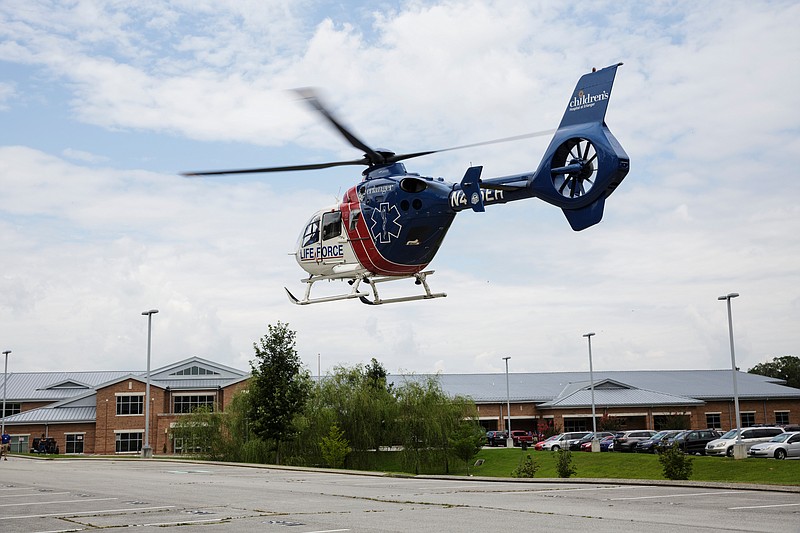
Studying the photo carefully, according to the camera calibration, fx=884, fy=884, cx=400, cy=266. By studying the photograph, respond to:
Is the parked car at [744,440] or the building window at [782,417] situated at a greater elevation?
the building window at [782,417]

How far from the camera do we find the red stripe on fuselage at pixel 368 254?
23.1 m

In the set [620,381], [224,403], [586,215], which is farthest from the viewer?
[620,381]

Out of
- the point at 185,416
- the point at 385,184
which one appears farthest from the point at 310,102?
the point at 185,416

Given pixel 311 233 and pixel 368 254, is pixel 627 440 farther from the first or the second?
pixel 368 254

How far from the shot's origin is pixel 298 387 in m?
48.1

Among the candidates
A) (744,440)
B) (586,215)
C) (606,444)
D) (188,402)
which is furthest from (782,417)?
(586,215)

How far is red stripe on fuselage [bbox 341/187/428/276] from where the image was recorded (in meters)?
23.1

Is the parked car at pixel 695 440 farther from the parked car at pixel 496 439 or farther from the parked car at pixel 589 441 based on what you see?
the parked car at pixel 496 439

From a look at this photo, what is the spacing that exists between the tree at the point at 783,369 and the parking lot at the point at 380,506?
3837 inches

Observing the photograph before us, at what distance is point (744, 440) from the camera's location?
142ft

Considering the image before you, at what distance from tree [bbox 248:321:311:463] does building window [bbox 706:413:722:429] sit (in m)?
39.1

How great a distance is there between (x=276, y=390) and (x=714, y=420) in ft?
139

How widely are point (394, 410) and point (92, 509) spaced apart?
1317 inches

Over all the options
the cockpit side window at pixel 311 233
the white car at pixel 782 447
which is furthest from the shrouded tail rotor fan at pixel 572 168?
the white car at pixel 782 447
